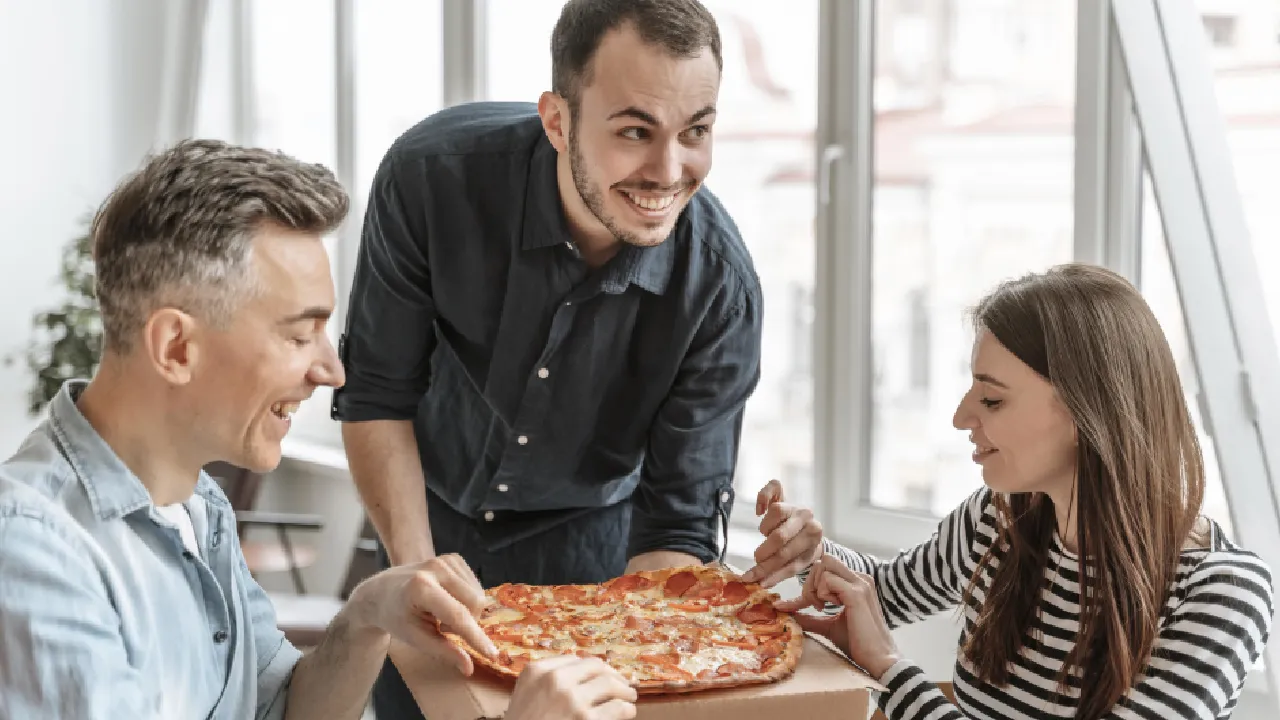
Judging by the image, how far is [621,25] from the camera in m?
1.72

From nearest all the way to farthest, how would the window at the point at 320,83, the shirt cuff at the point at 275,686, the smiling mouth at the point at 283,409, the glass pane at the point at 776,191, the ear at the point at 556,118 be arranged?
the smiling mouth at the point at 283,409 < the shirt cuff at the point at 275,686 < the ear at the point at 556,118 < the glass pane at the point at 776,191 < the window at the point at 320,83

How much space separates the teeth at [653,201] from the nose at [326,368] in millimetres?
507

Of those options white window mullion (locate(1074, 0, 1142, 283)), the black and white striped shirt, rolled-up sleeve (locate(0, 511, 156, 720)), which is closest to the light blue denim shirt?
rolled-up sleeve (locate(0, 511, 156, 720))

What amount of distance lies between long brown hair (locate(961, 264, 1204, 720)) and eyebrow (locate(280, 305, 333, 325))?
0.84 meters

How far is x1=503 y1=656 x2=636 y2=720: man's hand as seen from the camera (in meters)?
1.26

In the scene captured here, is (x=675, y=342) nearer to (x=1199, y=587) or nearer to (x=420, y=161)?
(x=420, y=161)

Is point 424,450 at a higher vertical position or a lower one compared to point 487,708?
higher

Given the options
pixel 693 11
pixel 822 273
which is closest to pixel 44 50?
pixel 822 273

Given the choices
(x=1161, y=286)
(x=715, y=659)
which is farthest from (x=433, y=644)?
(x=1161, y=286)

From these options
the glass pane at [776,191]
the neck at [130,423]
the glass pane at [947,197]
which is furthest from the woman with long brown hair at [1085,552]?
the glass pane at [776,191]

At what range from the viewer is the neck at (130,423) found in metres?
1.32

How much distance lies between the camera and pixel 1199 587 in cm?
156

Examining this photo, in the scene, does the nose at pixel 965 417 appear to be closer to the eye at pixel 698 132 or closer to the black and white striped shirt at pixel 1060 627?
the black and white striped shirt at pixel 1060 627

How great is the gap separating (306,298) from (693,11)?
0.67 m
